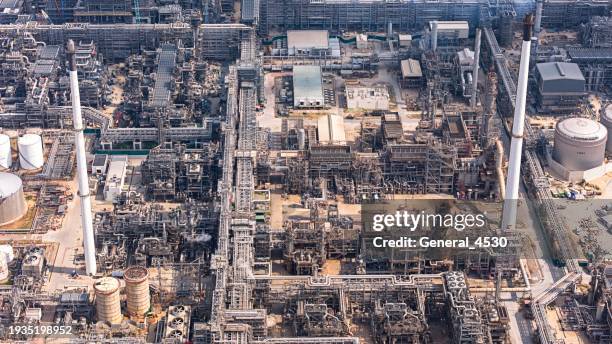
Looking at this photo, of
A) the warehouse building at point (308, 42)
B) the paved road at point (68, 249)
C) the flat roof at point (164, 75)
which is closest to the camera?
the paved road at point (68, 249)

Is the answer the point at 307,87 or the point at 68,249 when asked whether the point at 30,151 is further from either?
the point at 307,87

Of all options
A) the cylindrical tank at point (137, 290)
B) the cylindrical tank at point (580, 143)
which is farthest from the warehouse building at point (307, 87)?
the cylindrical tank at point (137, 290)

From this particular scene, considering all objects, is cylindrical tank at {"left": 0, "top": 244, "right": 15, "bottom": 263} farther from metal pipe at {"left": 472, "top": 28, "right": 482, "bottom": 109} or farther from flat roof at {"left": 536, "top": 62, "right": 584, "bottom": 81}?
flat roof at {"left": 536, "top": 62, "right": 584, "bottom": 81}

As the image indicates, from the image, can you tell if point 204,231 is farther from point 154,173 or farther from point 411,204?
point 411,204

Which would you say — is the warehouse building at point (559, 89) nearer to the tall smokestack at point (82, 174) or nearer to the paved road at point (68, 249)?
the paved road at point (68, 249)

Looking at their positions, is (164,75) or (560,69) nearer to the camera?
(560,69)

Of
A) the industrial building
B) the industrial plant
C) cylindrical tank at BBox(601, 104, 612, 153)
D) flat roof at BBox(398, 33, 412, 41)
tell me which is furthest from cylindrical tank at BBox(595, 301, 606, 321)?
flat roof at BBox(398, 33, 412, 41)

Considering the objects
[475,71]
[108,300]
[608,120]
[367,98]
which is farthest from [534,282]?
[108,300]
